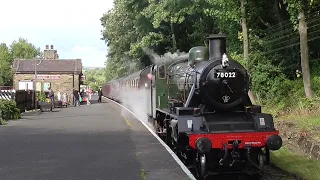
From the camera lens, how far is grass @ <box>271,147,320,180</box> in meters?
8.72

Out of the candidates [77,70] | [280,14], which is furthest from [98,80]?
[280,14]

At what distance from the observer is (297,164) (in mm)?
9766

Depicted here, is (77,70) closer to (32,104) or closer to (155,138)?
(32,104)

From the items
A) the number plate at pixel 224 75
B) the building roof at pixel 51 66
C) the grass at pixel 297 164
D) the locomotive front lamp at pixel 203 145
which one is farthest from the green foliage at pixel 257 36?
the building roof at pixel 51 66

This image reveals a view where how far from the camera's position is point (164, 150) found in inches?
395

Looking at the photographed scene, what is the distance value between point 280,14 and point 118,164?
17159mm

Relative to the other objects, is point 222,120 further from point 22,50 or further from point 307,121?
point 22,50

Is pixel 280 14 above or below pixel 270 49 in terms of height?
above

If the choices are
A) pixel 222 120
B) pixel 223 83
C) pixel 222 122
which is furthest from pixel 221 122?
pixel 223 83

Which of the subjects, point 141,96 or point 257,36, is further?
point 257,36

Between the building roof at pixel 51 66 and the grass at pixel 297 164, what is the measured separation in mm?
39476

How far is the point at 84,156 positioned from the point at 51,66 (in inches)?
1647

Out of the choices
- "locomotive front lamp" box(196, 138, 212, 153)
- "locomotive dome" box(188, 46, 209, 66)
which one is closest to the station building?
"locomotive dome" box(188, 46, 209, 66)

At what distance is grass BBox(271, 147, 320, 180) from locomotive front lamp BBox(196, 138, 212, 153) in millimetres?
2380
